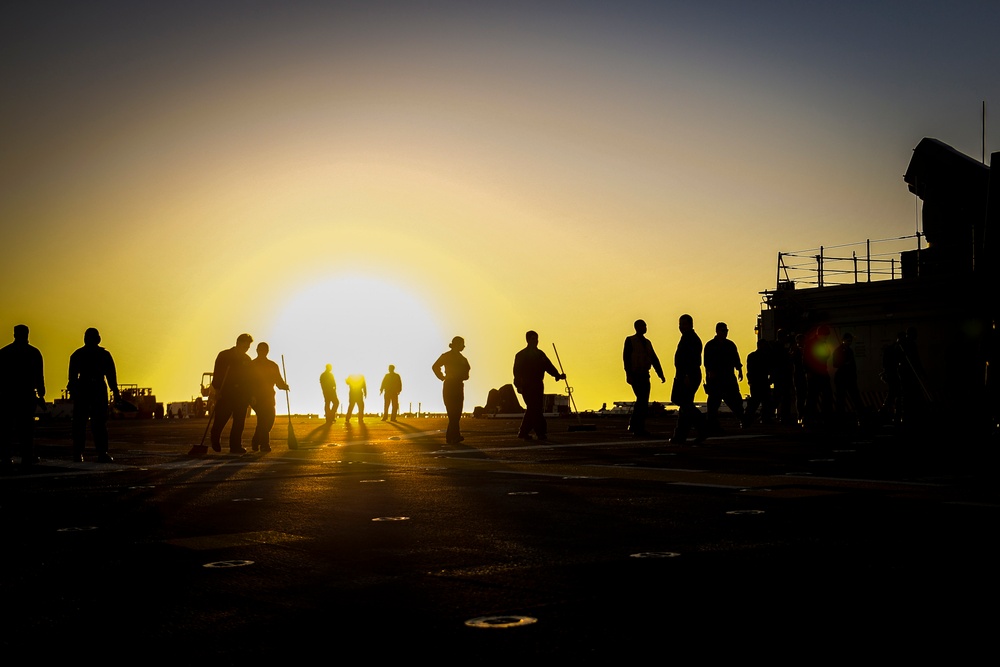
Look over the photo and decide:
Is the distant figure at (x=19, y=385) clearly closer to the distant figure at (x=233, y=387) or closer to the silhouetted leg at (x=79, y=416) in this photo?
the silhouetted leg at (x=79, y=416)

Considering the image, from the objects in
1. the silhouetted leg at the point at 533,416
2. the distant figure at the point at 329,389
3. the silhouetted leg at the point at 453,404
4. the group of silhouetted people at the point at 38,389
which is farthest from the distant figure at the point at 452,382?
the distant figure at the point at 329,389

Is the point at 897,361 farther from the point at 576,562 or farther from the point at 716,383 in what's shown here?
the point at 576,562

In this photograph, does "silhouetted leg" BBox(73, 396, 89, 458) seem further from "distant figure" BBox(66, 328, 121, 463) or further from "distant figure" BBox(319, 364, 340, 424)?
"distant figure" BBox(319, 364, 340, 424)

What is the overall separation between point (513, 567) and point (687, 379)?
1288 centimetres

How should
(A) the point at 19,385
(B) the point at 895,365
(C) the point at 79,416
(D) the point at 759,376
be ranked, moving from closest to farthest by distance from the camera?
1. (A) the point at 19,385
2. (C) the point at 79,416
3. (B) the point at 895,365
4. (D) the point at 759,376

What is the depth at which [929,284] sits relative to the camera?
38.1m

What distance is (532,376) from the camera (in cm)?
2069

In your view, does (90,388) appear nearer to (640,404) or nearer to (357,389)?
(640,404)

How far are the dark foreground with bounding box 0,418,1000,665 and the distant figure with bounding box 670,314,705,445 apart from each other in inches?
248

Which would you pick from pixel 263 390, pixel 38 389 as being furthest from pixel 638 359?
pixel 38 389

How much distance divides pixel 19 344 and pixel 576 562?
12618 millimetres

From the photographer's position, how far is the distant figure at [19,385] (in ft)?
50.5

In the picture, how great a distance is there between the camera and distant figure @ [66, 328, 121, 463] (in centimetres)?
1608

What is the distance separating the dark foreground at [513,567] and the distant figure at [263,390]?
24.8 feet
